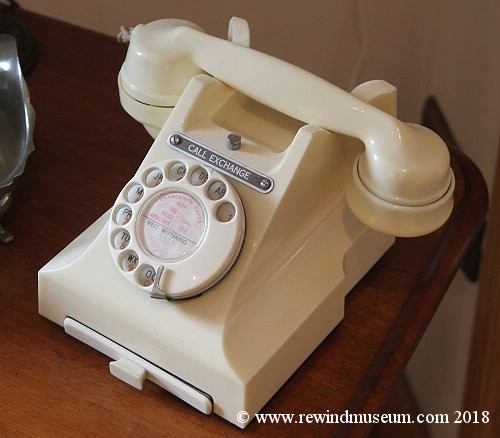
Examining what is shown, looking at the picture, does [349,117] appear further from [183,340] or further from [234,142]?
[183,340]

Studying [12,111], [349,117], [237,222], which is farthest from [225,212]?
[12,111]

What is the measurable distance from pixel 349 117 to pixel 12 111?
0.39 m

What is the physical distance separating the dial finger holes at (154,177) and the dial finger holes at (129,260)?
6 centimetres

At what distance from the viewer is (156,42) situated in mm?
756

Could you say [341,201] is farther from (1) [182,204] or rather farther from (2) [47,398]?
(2) [47,398]

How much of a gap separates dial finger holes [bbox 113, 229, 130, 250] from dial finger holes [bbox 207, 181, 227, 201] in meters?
0.08

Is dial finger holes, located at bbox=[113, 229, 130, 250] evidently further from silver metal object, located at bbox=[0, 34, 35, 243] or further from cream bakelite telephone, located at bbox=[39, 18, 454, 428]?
silver metal object, located at bbox=[0, 34, 35, 243]

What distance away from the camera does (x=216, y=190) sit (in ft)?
2.27

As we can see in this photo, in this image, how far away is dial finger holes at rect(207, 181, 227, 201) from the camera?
689 mm

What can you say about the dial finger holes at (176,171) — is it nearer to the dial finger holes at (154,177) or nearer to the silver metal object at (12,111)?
the dial finger holes at (154,177)

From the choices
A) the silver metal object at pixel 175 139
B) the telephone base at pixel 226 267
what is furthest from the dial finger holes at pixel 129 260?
the silver metal object at pixel 175 139

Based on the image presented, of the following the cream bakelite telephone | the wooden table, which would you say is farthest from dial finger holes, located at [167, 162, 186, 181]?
the wooden table

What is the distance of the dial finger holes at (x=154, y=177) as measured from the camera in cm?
71

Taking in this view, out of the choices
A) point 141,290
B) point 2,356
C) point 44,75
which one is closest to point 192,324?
point 141,290
